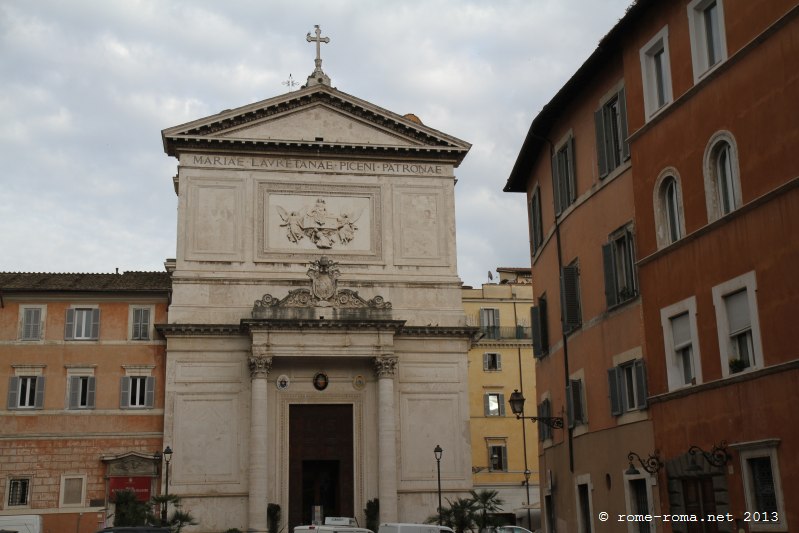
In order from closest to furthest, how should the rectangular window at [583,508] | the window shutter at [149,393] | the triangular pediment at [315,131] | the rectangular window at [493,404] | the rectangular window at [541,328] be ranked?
the rectangular window at [583,508], the rectangular window at [541,328], the window shutter at [149,393], the triangular pediment at [315,131], the rectangular window at [493,404]

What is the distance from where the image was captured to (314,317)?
4275cm

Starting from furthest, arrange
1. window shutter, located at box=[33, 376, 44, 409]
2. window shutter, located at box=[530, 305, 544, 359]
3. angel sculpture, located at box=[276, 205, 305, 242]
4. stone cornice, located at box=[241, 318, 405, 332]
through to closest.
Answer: angel sculpture, located at box=[276, 205, 305, 242] → stone cornice, located at box=[241, 318, 405, 332] → window shutter, located at box=[33, 376, 44, 409] → window shutter, located at box=[530, 305, 544, 359]

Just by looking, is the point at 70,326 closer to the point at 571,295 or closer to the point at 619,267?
the point at 571,295

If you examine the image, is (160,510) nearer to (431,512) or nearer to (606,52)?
(431,512)

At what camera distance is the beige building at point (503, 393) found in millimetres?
56375

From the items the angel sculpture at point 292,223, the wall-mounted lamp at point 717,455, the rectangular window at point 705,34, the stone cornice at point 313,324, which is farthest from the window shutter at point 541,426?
the angel sculpture at point 292,223

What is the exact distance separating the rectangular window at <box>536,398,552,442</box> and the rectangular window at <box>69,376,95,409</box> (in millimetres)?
20981

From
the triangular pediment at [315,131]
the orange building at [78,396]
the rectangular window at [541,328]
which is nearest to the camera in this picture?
the rectangular window at [541,328]

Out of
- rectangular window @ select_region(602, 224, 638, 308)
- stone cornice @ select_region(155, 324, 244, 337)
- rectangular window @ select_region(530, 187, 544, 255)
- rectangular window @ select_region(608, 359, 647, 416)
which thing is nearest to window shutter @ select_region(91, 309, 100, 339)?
stone cornice @ select_region(155, 324, 244, 337)

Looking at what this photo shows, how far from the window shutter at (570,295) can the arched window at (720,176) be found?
683cm

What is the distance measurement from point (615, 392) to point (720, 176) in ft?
18.7

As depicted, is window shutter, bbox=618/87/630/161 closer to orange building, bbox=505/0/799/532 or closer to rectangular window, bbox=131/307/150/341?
orange building, bbox=505/0/799/532

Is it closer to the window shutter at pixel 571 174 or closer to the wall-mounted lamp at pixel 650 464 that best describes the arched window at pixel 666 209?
the wall-mounted lamp at pixel 650 464

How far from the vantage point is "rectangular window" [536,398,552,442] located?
27.7 m
